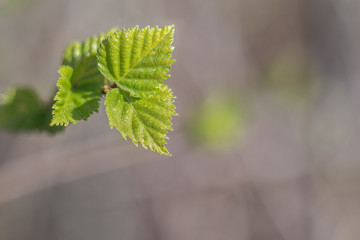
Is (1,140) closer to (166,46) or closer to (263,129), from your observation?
(263,129)

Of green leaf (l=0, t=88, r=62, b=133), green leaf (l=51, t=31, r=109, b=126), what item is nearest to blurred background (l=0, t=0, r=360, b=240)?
green leaf (l=0, t=88, r=62, b=133)

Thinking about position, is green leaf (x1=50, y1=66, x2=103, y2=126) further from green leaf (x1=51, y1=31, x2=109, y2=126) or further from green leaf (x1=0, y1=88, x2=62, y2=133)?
green leaf (x1=0, y1=88, x2=62, y2=133)

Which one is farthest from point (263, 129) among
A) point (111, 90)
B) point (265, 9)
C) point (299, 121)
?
point (111, 90)

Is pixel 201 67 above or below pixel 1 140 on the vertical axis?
above

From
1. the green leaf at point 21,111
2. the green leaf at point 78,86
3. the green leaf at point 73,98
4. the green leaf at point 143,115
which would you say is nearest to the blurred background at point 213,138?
the green leaf at point 21,111

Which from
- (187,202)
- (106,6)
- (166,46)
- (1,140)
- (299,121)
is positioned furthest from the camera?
(299,121)

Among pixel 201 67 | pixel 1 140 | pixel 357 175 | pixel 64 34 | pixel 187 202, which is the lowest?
pixel 357 175

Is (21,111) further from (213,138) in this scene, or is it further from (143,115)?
(213,138)
